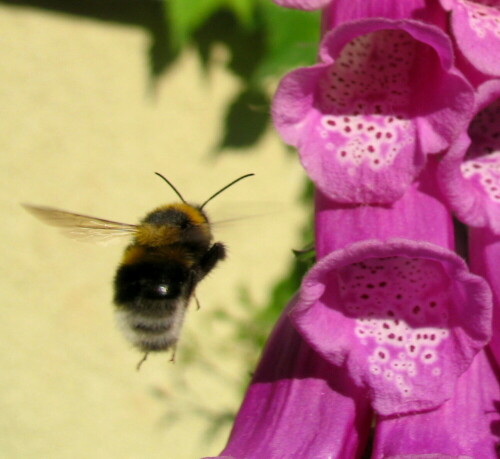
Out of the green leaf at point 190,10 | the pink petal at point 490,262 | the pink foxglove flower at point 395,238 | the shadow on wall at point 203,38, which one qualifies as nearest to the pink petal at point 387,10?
the pink foxglove flower at point 395,238

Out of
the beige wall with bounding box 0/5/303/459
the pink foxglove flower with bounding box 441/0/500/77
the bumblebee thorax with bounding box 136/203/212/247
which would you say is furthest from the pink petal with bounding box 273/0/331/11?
the beige wall with bounding box 0/5/303/459

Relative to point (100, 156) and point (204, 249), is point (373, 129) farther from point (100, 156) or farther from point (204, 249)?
point (100, 156)

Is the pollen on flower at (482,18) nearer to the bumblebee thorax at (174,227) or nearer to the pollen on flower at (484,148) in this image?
the pollen on flower at (484,148)

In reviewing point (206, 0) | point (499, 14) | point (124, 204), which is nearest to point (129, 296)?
point (499, 14)

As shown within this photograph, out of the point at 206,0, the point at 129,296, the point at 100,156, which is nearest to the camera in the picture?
the point at 129,296

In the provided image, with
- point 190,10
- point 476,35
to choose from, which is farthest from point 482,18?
point 190,10

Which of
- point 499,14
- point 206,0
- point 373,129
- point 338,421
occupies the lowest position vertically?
point 338,421

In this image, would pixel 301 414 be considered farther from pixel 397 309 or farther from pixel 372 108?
pixel 372 108
